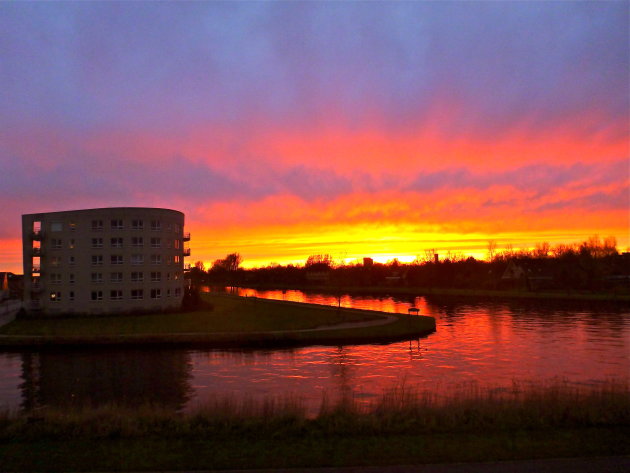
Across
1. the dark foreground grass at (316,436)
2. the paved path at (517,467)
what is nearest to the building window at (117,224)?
the dark foreground grass at (316,436)

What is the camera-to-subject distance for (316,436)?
1142cm

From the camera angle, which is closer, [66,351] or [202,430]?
[202,430]

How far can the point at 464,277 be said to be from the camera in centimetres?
12306

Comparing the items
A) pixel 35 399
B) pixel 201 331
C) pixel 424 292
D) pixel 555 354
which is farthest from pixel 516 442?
pixel 424 292

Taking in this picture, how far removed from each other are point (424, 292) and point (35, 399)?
105 meters

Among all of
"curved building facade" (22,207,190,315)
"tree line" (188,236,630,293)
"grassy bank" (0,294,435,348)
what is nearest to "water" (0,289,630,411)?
"grassy bank" (0,294,435,348)

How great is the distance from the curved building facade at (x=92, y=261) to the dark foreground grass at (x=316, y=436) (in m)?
52.1

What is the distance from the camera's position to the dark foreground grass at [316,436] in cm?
965

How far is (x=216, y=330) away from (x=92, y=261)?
2718 centimetres

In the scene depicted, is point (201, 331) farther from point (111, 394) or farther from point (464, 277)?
point (464, 277)

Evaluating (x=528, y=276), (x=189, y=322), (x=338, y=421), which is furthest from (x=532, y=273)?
(x=338, y=421)

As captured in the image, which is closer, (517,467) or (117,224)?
(517,467)

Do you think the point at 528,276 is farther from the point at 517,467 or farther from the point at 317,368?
the point at 517,467

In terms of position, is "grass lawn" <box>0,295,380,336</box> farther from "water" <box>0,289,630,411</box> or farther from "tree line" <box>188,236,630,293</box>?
"tree line" <box>188,236,630,293</box>
